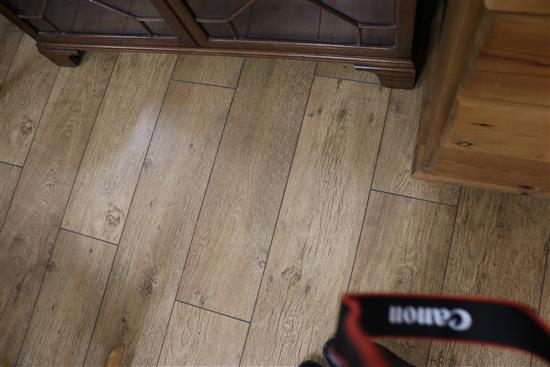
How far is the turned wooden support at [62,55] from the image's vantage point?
1360mm

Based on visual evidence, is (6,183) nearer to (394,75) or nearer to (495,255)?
(394,75)

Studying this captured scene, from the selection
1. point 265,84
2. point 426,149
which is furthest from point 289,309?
point 265,84

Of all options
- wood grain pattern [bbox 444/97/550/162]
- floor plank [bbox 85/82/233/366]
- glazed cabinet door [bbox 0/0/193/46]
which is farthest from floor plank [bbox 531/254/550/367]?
glazed cabinet door [bbox 0/0/193/46]

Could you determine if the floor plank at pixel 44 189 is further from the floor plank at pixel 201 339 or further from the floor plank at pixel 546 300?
the floor plank at pixel 546 300

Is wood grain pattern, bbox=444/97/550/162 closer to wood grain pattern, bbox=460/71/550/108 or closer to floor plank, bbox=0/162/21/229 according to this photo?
wood grain pattern, bbox=460/71/550/108

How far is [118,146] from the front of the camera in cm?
135

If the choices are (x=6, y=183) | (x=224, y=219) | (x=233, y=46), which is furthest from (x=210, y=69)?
(x=6, y=183)

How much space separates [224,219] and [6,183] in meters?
0.69

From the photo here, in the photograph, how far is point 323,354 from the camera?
109cm

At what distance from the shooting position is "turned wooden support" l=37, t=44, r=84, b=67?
4.46 ft

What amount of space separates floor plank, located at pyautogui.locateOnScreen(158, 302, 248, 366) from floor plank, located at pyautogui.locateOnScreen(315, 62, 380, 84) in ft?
2.21

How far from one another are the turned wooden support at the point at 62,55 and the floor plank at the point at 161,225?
32cm

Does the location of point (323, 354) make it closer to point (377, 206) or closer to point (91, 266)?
point (377, 206)

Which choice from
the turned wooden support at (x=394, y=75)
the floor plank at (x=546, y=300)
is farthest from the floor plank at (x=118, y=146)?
the floor plank at (x=546, y=300)
